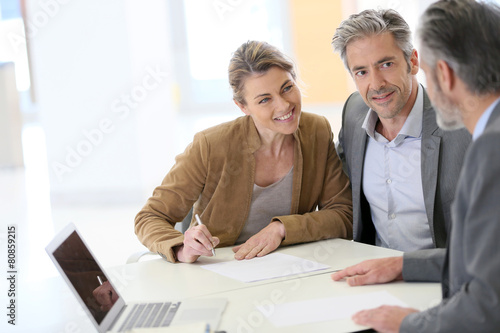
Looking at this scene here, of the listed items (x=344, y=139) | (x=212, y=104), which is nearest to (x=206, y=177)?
(x=344, y=139)

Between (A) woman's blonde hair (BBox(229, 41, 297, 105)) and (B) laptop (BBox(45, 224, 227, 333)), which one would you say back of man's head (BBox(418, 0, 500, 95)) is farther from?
(A) woman's blonde hair (BBox(229, 41, 297, 105))

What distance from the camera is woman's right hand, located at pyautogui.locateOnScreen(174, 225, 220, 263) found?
2.12 meters

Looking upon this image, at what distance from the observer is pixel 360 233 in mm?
2523

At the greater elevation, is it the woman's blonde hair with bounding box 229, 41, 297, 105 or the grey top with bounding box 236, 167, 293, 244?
the woman's blonde hair with bounding box 229, 41, 297, 105

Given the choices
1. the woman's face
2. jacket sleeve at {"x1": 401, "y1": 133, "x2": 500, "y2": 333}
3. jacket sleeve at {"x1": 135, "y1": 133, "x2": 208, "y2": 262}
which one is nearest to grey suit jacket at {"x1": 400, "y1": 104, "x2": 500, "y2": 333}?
jacket sleeve at {"x1": 401, "y1": 133, "x2": 500, "y2": 333}

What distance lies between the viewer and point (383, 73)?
2.40 meters

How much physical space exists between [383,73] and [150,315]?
1.38 meters

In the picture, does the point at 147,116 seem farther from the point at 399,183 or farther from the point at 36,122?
the point at 36,122

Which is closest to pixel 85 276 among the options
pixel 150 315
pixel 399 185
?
pixel 150 315

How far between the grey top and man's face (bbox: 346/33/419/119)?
51 centimetres

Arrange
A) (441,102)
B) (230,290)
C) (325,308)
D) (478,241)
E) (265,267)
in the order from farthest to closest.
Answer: (265,267) < (230,290) < (325,308) < (441,102) < (478,241)

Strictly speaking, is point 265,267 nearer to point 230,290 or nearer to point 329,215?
point 230,290

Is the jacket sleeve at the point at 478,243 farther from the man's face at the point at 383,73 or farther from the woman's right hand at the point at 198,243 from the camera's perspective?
the man's face at the point at 383,73

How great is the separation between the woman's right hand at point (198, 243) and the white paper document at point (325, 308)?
53 cm
